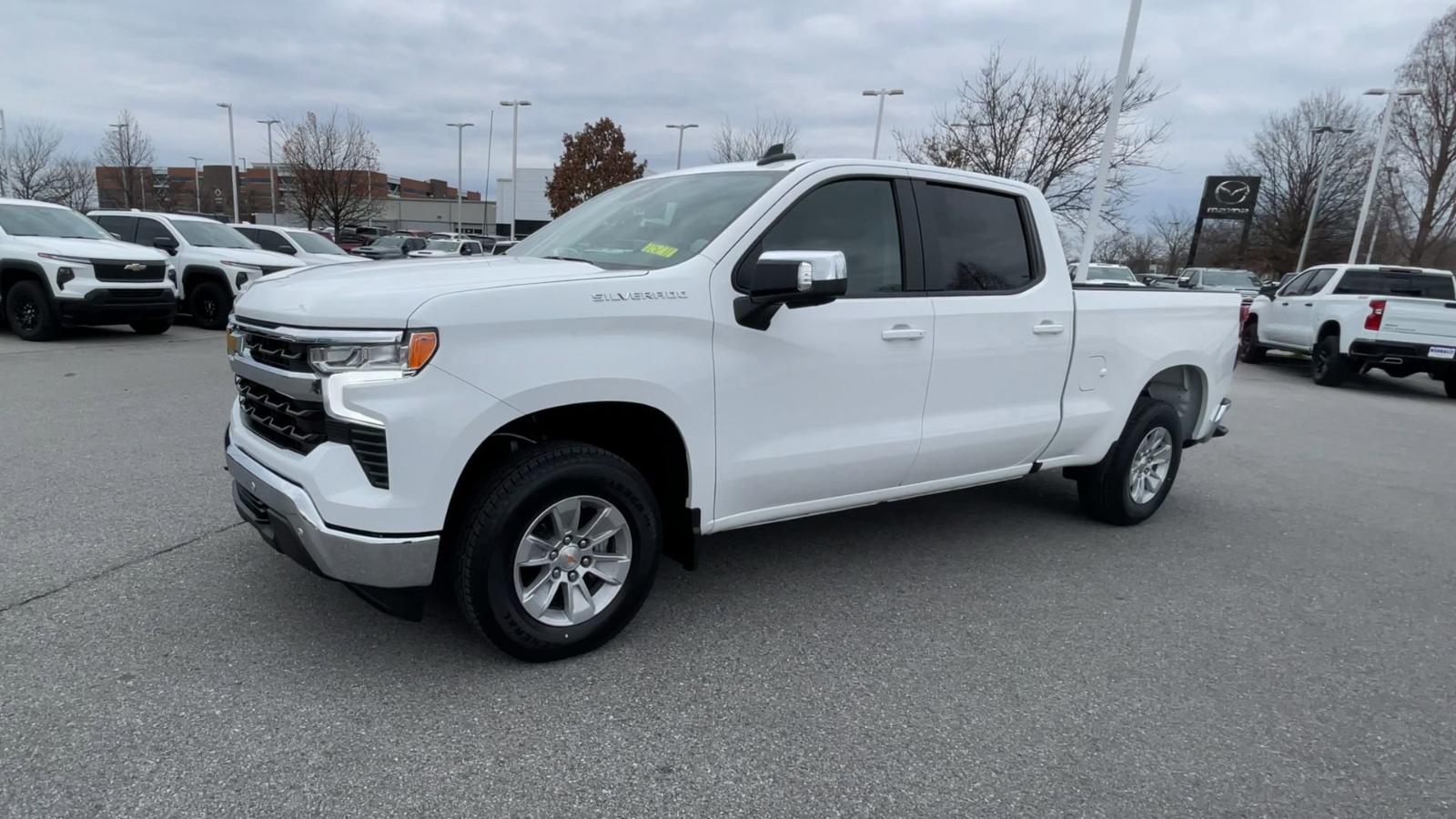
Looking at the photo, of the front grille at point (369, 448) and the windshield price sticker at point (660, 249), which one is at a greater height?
the windshield price sticker at point (660, 249)

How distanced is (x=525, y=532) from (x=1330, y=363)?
14.3m

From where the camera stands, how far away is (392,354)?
2686 millimetres

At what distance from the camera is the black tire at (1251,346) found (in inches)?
645

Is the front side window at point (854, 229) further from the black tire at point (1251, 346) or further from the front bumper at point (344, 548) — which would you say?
the black tire at point (1251, 346)

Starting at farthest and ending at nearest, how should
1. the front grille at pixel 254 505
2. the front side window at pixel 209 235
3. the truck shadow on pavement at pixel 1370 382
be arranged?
the front side window at pixel 209 235 → the truck shadow on pavement at pixel 1370 382 → the front grille at pixel 254 505

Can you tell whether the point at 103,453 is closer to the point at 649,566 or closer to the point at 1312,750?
the point at 649,566

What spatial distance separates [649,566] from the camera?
3291mm

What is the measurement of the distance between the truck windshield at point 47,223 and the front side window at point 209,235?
1.65 metres

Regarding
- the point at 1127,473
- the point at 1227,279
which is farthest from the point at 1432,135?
the point at 1127,473

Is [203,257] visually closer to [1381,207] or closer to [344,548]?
Result: [344,548]

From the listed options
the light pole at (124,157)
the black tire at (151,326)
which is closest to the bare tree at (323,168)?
the light pole at (124,157)

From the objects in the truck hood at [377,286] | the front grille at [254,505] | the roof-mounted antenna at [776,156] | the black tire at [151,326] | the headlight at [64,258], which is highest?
the roof-mounted antenna at [776,156]

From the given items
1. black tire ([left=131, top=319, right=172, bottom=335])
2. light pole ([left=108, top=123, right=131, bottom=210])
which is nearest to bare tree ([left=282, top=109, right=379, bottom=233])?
light pole ([left=108, top=123, right=131, bottom=210])

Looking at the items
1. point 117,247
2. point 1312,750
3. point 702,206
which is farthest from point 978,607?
point 117,247
